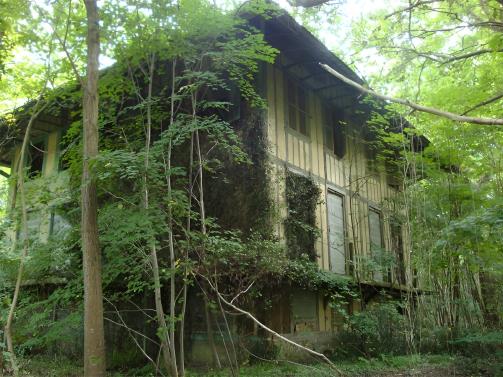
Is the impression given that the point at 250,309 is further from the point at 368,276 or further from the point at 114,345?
the point at 368,276

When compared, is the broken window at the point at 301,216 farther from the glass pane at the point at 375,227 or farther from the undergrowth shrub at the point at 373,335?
the glass pane at the point at 375,227

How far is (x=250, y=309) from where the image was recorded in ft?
26.1

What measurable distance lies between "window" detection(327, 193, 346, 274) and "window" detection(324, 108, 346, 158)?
3.98 ft

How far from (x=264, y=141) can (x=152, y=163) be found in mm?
3481

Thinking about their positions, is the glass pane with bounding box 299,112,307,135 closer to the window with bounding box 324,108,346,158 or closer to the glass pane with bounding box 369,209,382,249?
the window with bounding box 324,108,346,158

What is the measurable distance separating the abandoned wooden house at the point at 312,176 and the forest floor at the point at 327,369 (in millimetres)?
981

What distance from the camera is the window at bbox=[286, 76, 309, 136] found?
33.2 ft

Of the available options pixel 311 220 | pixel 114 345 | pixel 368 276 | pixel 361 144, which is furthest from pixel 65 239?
pixel 361 144

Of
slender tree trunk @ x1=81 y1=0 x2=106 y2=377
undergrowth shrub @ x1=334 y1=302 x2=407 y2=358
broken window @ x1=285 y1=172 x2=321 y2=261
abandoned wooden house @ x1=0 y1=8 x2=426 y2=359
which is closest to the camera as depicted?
slender tree trunk @ x1=81 y1=0 x2=106 y2=377

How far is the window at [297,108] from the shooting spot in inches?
399

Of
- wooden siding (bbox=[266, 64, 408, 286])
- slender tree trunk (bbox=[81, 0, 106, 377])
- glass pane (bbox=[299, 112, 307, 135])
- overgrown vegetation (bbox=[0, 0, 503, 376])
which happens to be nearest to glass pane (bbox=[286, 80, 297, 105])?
wooden siding (bbox=[266, 64, 408, 286])

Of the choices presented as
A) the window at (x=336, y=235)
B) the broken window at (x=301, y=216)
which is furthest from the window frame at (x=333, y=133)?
the broken window at (x=301, y=216)

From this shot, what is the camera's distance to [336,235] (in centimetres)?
1082

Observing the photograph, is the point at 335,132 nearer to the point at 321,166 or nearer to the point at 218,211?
the point at 321,166
